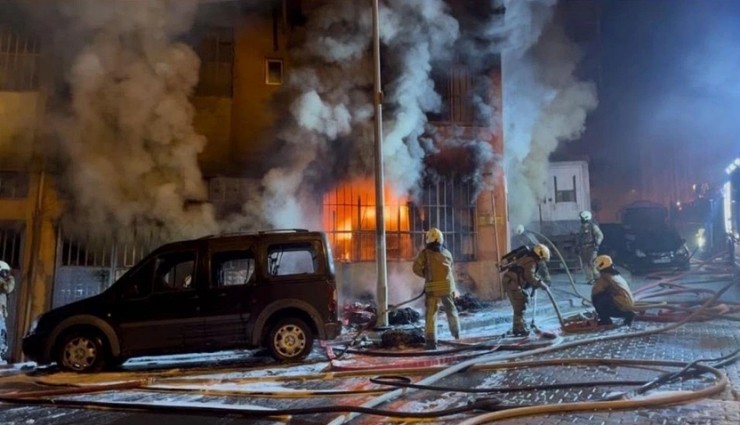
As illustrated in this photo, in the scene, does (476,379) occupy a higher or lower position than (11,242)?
lower

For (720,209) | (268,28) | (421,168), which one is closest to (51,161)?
(268,28)

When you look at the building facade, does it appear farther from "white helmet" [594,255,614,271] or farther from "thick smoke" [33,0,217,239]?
"white helmet" [594,255,614,271]

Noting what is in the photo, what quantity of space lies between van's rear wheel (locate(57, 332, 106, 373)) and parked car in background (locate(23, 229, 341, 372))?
0.01 m

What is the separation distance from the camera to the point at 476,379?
580 centimetres

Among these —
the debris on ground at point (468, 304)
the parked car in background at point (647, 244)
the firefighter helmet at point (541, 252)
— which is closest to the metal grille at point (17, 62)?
the debris on ground at point (468, 304)

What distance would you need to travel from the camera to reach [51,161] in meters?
11.5

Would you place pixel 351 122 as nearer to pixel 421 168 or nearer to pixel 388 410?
pixel 421 168

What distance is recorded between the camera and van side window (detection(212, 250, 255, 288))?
24.5ft

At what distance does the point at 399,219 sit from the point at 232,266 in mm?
6236

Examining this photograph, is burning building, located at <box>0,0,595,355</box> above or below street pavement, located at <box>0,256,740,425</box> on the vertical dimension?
above

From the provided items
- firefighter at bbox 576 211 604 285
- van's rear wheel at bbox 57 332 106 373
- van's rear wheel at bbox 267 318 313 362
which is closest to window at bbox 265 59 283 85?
van's rear wheel at bbox 267 318 313 362

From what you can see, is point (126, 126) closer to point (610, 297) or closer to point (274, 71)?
point (274, 71)

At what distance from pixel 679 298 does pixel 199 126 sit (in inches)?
472

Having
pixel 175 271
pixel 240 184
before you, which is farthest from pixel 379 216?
pixel 240 184
